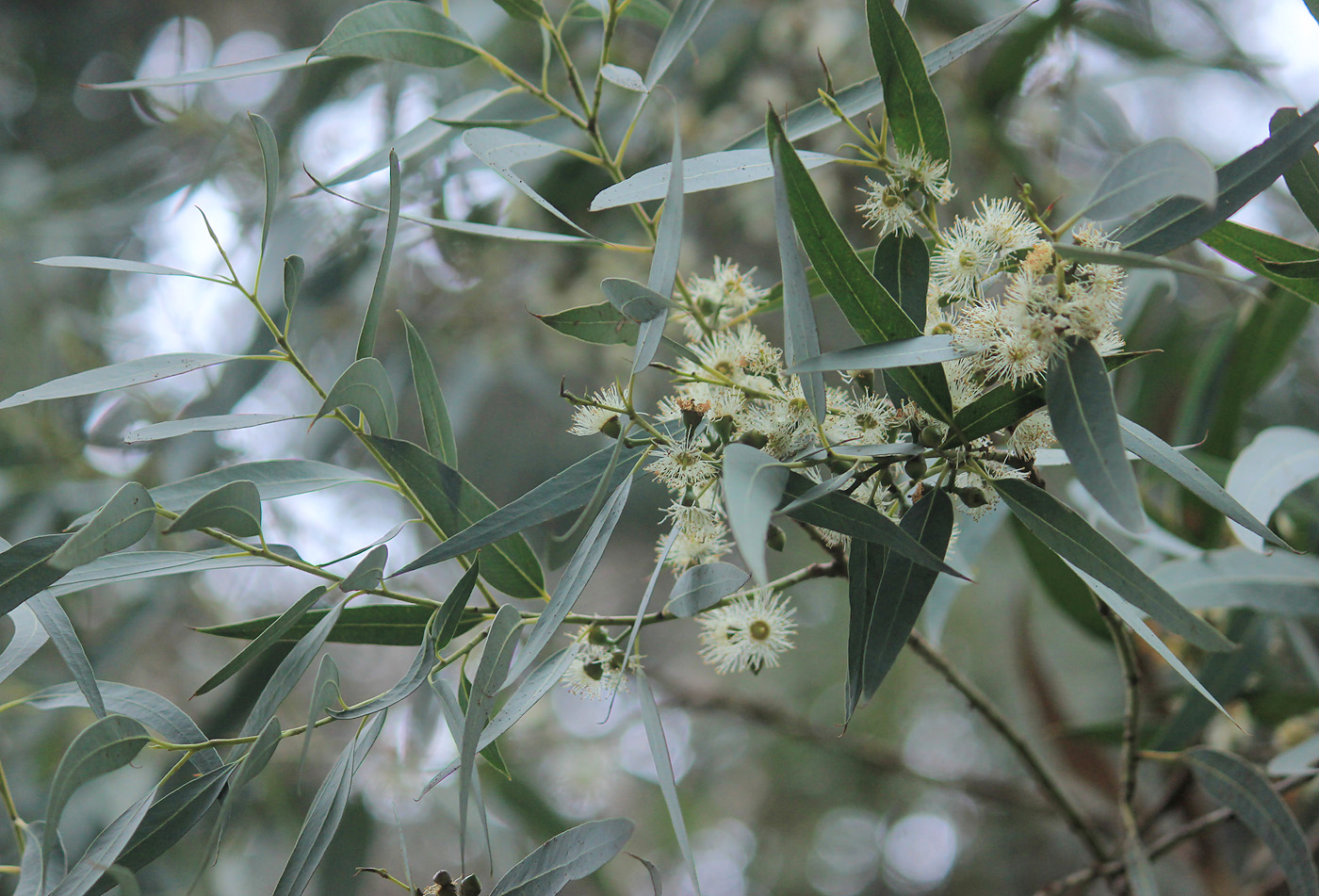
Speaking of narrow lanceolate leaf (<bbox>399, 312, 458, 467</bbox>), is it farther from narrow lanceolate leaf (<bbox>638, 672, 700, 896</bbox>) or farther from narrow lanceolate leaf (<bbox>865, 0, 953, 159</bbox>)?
narrow lanceolate leaf (<bbox>865, 0, 953, 159</bbox>)

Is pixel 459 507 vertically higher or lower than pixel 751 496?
higher

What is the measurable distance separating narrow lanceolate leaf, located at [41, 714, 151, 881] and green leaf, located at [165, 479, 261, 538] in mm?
112

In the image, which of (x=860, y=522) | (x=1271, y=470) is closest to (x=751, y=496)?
(x=860, y=522)

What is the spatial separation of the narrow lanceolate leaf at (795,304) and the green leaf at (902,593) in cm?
10

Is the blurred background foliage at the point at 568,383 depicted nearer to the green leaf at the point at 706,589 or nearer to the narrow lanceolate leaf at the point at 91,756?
the green leaf at the point at 706,589

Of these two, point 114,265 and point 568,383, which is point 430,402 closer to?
point 114,265

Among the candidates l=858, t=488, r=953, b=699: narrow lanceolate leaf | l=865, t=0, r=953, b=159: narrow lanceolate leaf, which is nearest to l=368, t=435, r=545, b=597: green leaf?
l=858, t=488, r=953, b=699: narrow lanceolate leaf

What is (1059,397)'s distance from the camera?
0.41 meters

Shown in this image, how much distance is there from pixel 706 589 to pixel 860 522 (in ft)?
0.36

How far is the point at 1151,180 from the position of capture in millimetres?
354

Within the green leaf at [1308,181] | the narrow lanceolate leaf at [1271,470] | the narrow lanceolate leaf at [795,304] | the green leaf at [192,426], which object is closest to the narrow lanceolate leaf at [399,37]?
the green leaf at [192,426]

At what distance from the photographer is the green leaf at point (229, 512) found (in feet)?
1.45

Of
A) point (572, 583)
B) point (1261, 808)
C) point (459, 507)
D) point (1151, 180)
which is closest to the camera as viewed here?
point (1151, 180)

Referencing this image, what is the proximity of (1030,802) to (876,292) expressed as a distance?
55.7 inches
